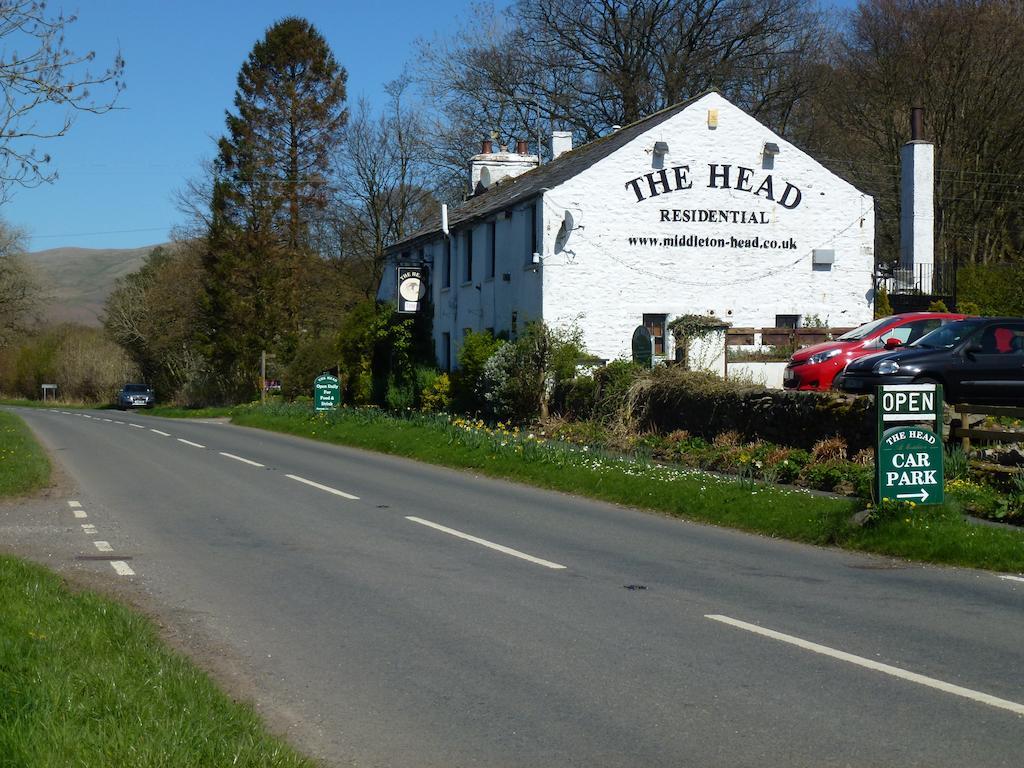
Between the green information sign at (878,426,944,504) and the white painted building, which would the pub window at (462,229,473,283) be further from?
the green information sign at (878,426,944,504)

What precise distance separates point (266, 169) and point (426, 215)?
9.45 m

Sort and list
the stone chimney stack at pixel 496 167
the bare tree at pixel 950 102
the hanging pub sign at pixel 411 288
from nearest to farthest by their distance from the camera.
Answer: the hanging pub sign at pixel 411 288 → the bare tree at pixel 950 102 → the stone chimney stack at pixel 496 167

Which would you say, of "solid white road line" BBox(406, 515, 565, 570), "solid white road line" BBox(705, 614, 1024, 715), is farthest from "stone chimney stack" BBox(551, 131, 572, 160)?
"solid white road line" BBox(705, 614, 1024, 715)

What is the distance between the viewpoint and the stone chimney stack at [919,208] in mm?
35094

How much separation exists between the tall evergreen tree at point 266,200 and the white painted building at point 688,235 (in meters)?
24.6

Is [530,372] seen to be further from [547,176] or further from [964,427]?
[964,427]

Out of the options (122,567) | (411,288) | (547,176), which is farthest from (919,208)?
(122,567)

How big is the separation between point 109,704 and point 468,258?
32.7 m

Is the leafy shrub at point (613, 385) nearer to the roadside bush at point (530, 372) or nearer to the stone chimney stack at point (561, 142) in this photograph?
the roadside bush at point (530, 372)

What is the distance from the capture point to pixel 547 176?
114 ft

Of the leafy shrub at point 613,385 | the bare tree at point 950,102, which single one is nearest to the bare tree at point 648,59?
the bare tree at point 950,102

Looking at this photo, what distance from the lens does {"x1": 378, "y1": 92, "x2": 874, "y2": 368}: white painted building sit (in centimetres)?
3150

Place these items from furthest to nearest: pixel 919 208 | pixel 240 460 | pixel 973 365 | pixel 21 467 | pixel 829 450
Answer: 1. pixel 919 208
2. pixel 240 460
3. pixel 21 467
4. pixel 973 365
5. pixel 829 450

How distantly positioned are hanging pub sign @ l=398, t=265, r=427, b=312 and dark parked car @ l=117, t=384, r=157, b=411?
31.7 metres
